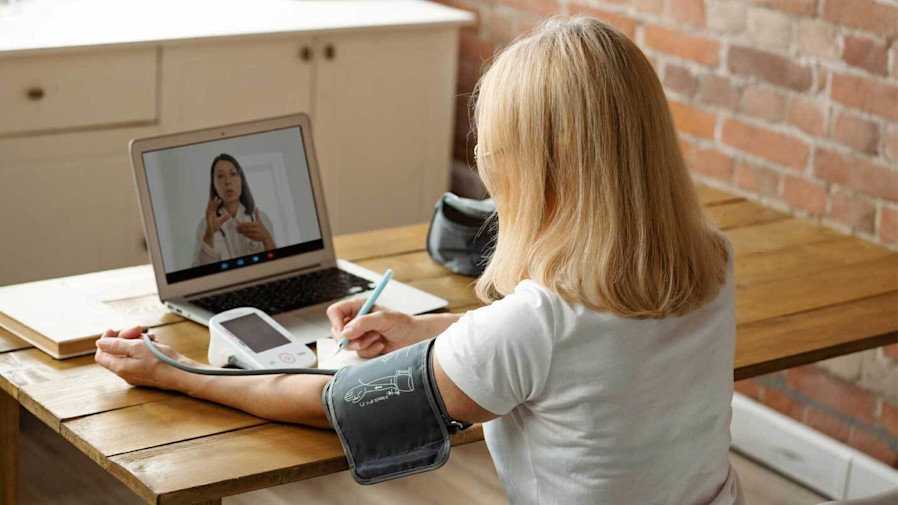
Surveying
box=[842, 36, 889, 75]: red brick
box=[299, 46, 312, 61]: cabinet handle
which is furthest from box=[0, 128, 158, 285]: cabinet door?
box=[842, 36, 889, 75]: red brick

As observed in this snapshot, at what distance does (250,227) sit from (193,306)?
0.17 metres

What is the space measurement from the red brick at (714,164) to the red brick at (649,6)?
1.24 ft

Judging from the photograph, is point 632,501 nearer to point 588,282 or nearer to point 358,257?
point 588,282

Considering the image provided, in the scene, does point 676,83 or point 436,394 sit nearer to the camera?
point 436,394

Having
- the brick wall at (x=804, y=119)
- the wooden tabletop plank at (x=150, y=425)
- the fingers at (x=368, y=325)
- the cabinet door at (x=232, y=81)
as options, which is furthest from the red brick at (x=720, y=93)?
the wooden tabletop plank at (x=150, y=425)

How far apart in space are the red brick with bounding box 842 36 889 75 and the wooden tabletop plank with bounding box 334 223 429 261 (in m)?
1.03

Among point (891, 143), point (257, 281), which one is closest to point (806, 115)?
point (891, 143)

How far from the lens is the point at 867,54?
101 inches

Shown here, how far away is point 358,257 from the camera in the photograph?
7.15 feet

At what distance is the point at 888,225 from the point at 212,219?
1510 millimetres

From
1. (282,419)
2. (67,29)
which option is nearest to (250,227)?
(282,419)

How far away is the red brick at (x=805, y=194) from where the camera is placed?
108 inches

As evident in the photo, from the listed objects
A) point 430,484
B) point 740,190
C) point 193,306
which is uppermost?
point 193,306

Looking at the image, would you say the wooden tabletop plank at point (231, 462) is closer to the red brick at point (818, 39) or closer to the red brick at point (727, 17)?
the red brick at point (818, 39)
